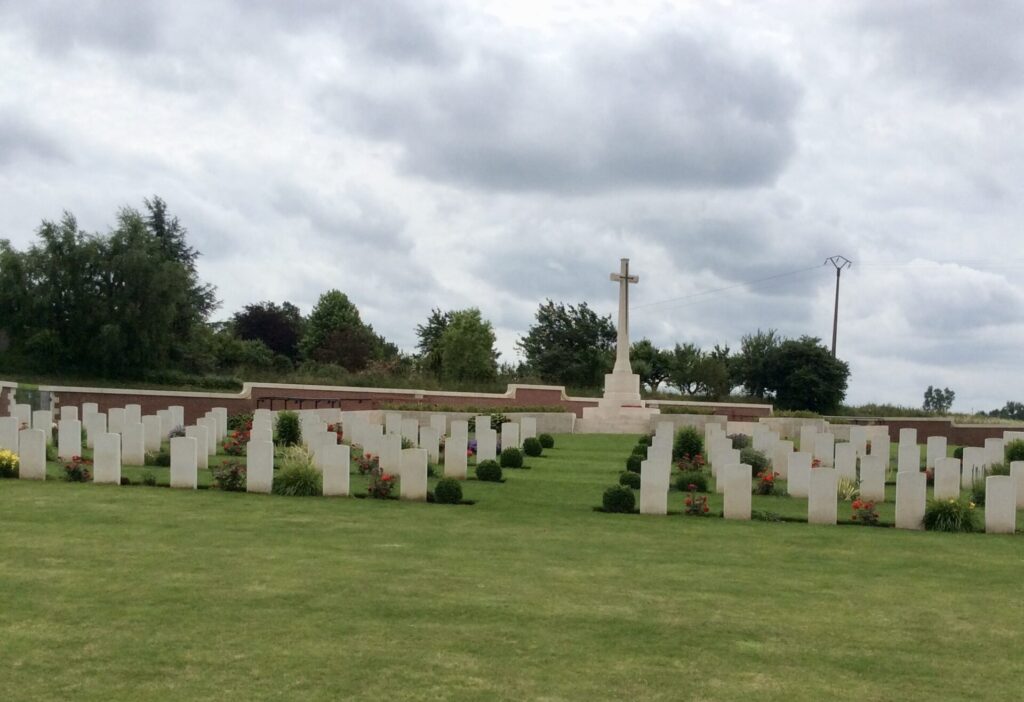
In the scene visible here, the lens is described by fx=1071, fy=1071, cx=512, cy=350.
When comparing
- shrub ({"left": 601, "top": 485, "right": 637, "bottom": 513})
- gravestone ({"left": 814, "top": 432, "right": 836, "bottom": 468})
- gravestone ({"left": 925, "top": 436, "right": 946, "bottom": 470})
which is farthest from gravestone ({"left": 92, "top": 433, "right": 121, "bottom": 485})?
gravestone ({"left": 925, "top": 436, "right": 946, "bottom": 470})

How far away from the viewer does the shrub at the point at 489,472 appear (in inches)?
608

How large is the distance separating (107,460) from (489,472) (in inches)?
204

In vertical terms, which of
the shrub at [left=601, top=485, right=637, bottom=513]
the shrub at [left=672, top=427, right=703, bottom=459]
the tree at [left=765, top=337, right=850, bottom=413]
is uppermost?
the tree at [left=765, top=337, right=850, bottom=413]

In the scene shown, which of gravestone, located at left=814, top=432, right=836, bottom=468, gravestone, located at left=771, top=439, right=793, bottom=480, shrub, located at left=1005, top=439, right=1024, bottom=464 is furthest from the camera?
shrub, located at left=1005, top=439, right=1024, bottom=464

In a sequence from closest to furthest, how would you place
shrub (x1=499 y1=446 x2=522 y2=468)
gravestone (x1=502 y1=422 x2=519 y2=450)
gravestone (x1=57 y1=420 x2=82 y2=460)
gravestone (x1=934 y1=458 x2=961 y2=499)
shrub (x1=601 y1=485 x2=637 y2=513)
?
shrub (x1=601 y1=485 x2=637 y2=513) < gravestone (x1=934 y1=458 x2=961 y2=499) < gravestone (x1=57 y1=420 x2=82 y2=460) < shrub (x1=499 y1=446 x2=522 y2=468) < gravestone (x1=502 y1=422 x2=519 y2=450)

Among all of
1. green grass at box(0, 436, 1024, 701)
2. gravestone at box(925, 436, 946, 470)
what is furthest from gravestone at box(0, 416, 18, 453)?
gravestone at box(925, 436, 946, 470)

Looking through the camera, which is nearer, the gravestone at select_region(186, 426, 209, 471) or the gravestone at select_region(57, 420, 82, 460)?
the gravestone at select_region(57, 420, 82, 460)

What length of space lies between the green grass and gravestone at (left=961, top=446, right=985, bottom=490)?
5.16 metres

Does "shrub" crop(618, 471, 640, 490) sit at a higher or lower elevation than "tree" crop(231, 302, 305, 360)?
lower

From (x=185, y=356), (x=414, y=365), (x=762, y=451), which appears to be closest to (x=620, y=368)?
(x=762, y=451)

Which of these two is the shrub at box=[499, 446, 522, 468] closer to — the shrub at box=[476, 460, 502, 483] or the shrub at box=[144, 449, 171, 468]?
the shrub at box=[476, 460, 502, 483]

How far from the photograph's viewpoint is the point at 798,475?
1452cm

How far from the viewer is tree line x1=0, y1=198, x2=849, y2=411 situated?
34.4 metres

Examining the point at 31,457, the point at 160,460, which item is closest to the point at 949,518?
the point at 160,460
